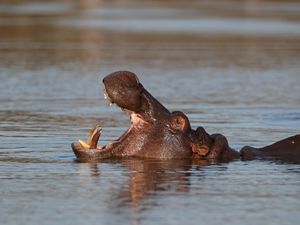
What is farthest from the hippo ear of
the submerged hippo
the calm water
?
the calm water

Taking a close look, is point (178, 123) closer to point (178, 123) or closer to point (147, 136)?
point (178, 123)

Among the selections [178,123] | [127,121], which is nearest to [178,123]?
[178,123]

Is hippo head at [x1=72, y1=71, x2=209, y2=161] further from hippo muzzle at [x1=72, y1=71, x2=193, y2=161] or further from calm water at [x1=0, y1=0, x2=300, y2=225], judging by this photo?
calm water at [x1=0, y1=0, x2=300, y2=225]

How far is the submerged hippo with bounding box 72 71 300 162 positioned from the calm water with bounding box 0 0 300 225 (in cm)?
17

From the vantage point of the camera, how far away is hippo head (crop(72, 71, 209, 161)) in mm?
11242

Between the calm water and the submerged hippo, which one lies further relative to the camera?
the submerged hippo

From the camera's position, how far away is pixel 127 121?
1565cm

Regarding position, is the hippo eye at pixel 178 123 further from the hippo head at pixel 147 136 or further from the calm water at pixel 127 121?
the calm water at pixel 127 121

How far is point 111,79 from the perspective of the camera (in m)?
11.0

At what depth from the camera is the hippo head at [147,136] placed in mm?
11242

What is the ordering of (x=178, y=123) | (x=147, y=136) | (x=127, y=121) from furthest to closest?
(x=127, y=121) < (x=147, y=136) < (x=178, y=123)

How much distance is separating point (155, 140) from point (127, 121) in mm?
4173

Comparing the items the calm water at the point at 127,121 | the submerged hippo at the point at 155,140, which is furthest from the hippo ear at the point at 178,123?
the calm water at the point at 127,121

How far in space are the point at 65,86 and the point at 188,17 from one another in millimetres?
32115
